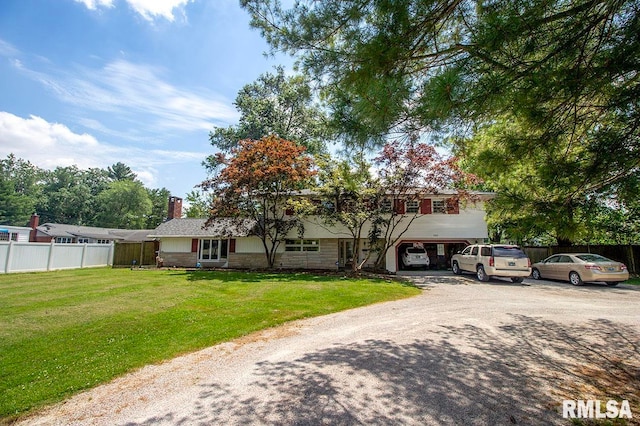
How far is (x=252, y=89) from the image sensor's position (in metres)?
33.3

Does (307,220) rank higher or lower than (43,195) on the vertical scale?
lower

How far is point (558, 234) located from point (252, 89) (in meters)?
33.6

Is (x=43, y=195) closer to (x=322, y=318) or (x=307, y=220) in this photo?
(x=307, y=220)

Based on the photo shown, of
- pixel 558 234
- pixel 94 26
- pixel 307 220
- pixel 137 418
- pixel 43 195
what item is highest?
pixel 43 195

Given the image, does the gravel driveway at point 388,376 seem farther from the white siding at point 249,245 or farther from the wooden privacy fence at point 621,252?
the white siding at point 249,245

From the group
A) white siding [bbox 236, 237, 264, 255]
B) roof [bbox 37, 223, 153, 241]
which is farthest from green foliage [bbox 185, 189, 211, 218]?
white siding [bbox 236, 237, 264, 255]

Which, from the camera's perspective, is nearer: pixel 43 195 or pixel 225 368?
pixel 225 368

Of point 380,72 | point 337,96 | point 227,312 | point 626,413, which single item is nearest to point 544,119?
point 380,72

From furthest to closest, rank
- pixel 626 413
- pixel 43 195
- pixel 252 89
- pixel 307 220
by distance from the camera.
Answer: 1. pixel 43 195
2. pixel 252 89
3. pixel 307 220
4. pixel 626 413

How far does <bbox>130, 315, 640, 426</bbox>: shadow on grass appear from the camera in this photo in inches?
127

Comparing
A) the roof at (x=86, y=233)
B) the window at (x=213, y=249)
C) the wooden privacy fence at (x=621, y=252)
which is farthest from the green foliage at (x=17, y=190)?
the wooden privacy fence at (x=621, y=252)

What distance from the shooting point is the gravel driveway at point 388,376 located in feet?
10.8

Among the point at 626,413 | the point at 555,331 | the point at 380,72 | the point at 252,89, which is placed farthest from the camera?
the point at 252,89

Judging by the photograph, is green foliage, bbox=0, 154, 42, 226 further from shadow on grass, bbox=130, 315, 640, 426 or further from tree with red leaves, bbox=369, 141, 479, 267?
shadow on grass, bbox=130, 315, 640, 426
